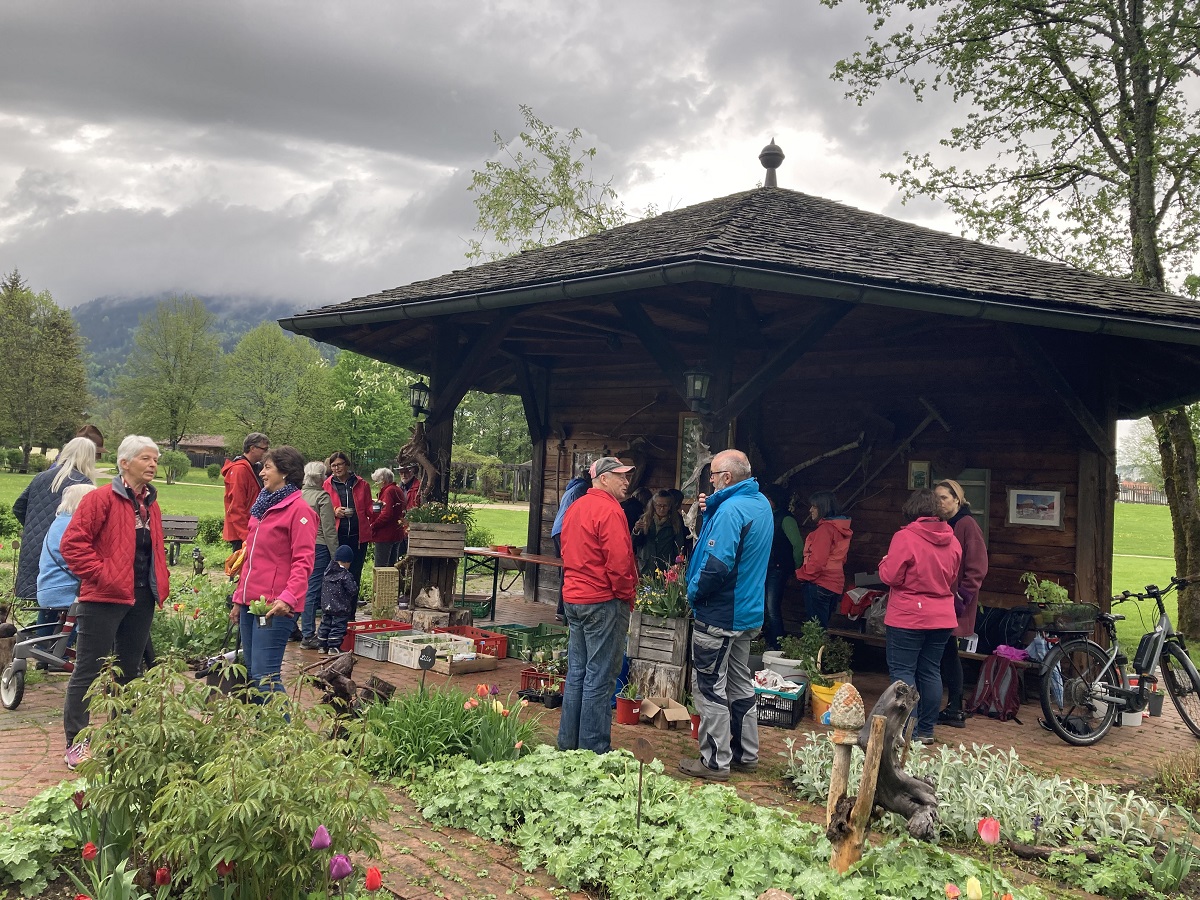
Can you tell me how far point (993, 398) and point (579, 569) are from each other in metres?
5.47

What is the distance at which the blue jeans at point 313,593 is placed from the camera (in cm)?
839

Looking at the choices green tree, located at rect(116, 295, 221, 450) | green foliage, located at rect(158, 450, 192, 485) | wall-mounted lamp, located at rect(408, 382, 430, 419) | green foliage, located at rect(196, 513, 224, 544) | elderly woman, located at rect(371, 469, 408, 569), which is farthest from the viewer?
green tree, located at rect(116, 295, 221, 450)

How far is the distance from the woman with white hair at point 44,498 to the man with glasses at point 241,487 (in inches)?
48.2

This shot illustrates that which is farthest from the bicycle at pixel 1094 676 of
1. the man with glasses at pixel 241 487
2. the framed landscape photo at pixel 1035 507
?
the man with glasses at pixel 241 487

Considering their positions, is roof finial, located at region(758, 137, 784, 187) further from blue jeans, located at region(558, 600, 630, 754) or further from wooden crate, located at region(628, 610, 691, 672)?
blue jeans, located at region(558, 600, 630, 754)

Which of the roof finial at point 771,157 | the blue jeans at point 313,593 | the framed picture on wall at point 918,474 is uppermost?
the roof finial at point 771,157

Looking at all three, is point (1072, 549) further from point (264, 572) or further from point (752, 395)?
point (264, 572)

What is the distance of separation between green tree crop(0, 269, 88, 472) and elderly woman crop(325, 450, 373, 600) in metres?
48.2

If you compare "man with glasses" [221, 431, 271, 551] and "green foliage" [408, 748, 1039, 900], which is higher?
"man with glasses" [221, 431, 271, 551]

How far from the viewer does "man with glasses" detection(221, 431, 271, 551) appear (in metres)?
7.42

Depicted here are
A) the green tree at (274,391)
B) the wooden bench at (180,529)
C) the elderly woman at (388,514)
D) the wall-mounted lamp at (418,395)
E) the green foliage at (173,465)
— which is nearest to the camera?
the elderly woman at (388,514)

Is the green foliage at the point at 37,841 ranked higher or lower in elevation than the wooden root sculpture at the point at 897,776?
lower

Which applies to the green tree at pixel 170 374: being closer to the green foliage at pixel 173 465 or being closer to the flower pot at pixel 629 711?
the green foliage at pixel 173 465

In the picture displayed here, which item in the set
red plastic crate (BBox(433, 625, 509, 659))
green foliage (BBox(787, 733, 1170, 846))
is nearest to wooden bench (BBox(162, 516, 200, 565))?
red plastic crate (BBox(433, 625, 509, 659))
